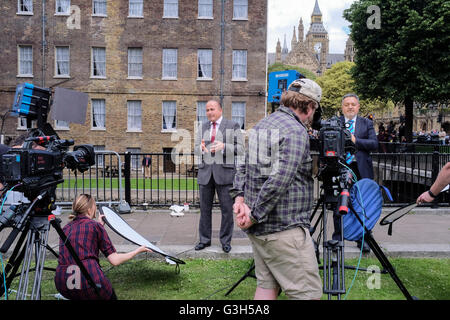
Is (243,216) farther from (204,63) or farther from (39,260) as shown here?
(204,63)

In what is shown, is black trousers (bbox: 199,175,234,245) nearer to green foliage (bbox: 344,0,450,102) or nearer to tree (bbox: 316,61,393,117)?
green foliage (bbox: 344,0,450,102)

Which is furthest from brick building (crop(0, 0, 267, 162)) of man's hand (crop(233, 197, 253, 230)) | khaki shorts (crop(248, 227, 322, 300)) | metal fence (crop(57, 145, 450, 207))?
khaki shorts (crop(248, 227, 322, 300))

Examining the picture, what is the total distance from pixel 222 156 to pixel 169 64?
22201 mm

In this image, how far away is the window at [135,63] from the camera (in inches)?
1035

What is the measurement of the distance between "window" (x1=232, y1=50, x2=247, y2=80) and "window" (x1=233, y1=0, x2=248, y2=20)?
7.38 feet

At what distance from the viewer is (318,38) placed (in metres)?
124

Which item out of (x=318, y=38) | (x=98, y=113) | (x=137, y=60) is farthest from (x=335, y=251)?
(x=318, y=38)

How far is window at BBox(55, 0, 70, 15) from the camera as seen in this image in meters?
25.6

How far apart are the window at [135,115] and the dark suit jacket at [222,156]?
2187 centimetres

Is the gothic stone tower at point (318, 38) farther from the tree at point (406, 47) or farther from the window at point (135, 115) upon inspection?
the window at point (135, 115)

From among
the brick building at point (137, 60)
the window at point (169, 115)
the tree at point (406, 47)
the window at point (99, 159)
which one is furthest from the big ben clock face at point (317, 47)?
the window at point (99, 159)
